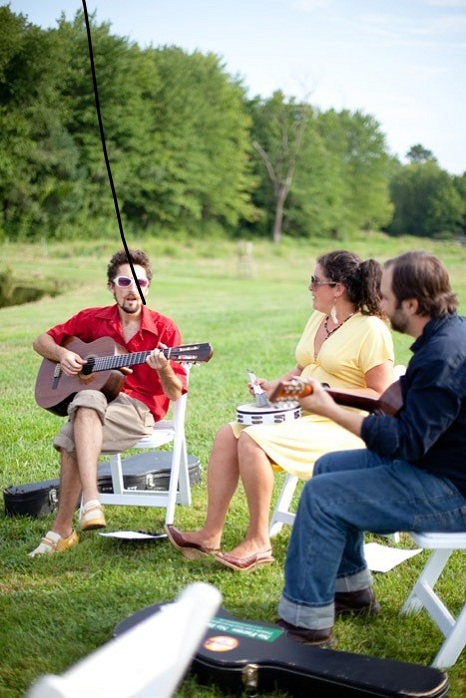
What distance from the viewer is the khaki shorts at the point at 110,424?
381 centimetres

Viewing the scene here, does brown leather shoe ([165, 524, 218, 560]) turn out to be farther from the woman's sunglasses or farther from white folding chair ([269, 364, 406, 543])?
the woman's sunglasses

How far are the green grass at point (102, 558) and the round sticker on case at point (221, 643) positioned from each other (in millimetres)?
108

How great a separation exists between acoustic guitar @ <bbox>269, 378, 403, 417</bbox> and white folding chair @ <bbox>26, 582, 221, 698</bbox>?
4.26 feet

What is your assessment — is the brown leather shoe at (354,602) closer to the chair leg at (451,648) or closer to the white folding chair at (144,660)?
the chair leg at (451,648)

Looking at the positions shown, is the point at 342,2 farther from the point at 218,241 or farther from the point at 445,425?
the point at 218,241

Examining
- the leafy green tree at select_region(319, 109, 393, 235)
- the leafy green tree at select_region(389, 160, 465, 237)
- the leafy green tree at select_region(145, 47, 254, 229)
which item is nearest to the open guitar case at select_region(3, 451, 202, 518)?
the leafy green tree at select_region(145, 47, 254, 229)

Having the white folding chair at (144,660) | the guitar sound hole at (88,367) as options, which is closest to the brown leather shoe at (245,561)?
the guitar sound hole at (88,367)

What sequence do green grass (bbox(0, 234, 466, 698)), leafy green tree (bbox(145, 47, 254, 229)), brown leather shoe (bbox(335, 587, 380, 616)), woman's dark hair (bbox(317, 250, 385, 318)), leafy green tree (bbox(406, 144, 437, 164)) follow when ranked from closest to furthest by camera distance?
1. green grass (bbox(0, 234, 466, 698))
2. brown leather shoe (bbox(335, 587, 380, 616))
3. woman's dark hair (bbox(317, 250, 385, 318))
4. leafy green tree (bbox(145, 47, 254, 229))
5. leafy green tree (bbox(406, 144, 437, 164))

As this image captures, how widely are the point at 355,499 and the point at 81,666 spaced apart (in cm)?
163

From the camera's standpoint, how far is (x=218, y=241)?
1886 centimetres

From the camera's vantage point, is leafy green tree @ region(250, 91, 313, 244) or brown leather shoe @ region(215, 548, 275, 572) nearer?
brown leather shoe @ region(215, 548, 275, 572)

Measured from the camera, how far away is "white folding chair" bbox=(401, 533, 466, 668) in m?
2.55

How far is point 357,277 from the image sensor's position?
12.2ft

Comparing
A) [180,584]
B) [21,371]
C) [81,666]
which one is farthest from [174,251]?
[81,666]
